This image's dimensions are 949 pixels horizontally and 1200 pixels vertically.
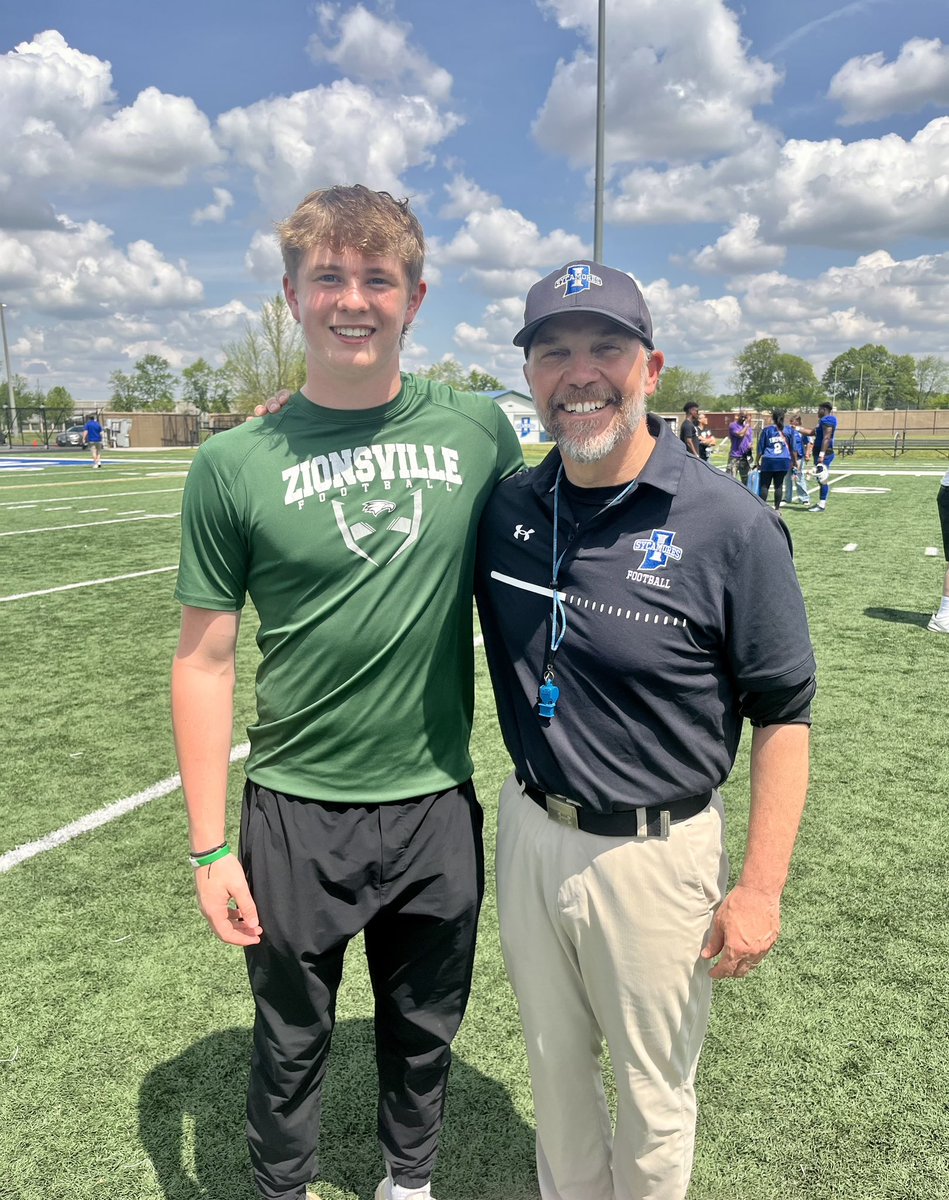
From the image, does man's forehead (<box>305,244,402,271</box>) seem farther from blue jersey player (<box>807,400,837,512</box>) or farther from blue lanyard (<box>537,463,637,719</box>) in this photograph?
blue jersey player (<box>807,400,837,512</box>)

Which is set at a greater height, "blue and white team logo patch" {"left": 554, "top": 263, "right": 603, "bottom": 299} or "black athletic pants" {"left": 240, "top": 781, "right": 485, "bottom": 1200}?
"blue and white team logo patch" {"left": 554, "top": 263, "right": 603, "bottom": 299}

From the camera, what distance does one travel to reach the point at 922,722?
5734mm

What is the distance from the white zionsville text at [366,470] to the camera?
193cm

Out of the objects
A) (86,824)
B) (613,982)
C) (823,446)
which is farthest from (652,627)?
(823,446)

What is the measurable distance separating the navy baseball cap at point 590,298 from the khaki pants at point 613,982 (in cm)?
108

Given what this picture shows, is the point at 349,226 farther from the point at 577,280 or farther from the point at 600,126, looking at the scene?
the point at 600,126

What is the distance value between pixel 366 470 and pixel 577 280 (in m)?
0.62

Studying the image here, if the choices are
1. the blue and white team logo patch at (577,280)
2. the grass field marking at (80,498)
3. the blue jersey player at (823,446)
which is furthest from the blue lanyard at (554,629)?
the grass field marking at (80,498)

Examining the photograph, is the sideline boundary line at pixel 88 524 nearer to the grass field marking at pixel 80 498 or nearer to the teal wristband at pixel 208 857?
the grass field marking at pixel 80 498

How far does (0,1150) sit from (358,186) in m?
2.74

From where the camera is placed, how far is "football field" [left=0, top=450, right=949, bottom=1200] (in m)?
2.42

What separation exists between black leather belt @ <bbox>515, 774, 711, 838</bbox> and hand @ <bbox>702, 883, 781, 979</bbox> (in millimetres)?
187

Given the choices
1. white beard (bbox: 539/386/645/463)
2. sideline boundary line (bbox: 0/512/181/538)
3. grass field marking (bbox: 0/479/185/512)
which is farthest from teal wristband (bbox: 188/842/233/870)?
grass field marking (bbox: 0/479/185/512)

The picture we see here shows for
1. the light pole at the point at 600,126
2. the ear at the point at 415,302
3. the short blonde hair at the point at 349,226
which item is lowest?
the ear at the point at 415,302
